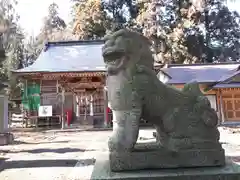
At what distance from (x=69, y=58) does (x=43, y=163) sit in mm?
14795

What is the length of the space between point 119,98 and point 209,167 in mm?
1135

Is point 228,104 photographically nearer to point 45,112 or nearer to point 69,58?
point 69,58

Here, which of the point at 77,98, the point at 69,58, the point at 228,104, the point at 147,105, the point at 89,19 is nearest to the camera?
the point at 147,105

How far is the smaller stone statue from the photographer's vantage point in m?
2.70

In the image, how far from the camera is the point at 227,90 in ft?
57.8

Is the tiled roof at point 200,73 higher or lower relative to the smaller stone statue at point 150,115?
higher

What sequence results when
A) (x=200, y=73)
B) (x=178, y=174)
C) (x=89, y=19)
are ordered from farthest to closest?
(x=89, y=19)
(x=200, y=73)
(x=178, y=174)

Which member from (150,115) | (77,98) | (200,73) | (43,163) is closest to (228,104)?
(200,73)

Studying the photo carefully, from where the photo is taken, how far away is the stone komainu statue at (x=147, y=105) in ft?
9.07

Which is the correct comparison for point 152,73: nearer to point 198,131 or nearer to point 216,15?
point 198,131

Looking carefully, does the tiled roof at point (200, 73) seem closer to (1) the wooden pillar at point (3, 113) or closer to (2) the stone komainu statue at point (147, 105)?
(1) the wooden pillar at point (3, 113)

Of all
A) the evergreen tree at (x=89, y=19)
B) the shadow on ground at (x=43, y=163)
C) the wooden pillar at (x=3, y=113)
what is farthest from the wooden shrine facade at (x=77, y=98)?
the shadow on ground at (x=43, y=163)

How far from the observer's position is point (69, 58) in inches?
814

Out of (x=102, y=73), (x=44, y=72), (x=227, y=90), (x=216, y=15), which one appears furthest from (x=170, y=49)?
(x=44, y=72)
